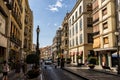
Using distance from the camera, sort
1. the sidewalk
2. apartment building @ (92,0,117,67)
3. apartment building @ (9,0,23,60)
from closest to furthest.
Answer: the sidewalk < apartment building @ (9,0,23,60) < apartment building @ (92,0,117,67)

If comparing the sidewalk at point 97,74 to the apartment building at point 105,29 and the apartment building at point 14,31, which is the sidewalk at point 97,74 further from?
the apartment building at point 105,29

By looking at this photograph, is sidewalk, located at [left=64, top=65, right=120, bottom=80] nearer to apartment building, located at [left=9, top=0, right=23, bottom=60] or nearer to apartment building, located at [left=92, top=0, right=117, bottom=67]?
apartment building, located at [left=9, top=0, right=23, bottom=60]

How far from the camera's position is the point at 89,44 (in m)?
60.2

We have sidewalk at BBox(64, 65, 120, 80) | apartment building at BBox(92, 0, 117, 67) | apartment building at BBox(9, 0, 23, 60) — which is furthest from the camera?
apartment building at BBox(92, 0, 117, 67)

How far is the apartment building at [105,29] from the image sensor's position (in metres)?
41.3

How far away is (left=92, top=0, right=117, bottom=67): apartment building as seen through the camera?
136ft

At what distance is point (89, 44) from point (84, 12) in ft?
27.6

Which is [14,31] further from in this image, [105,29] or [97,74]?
[97,74]

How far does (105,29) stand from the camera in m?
44.8

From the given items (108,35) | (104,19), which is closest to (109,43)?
(108,35)

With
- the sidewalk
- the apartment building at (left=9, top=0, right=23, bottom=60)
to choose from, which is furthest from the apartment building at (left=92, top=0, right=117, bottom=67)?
the apartment building at (left=9, top=0, right=23, bottom=60)

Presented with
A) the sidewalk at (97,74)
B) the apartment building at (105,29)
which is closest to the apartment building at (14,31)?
the sidewalk at (97,74)

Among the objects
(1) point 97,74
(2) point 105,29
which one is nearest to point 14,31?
(2) point 105,29

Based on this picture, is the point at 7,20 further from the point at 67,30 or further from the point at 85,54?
the point at 67,30
